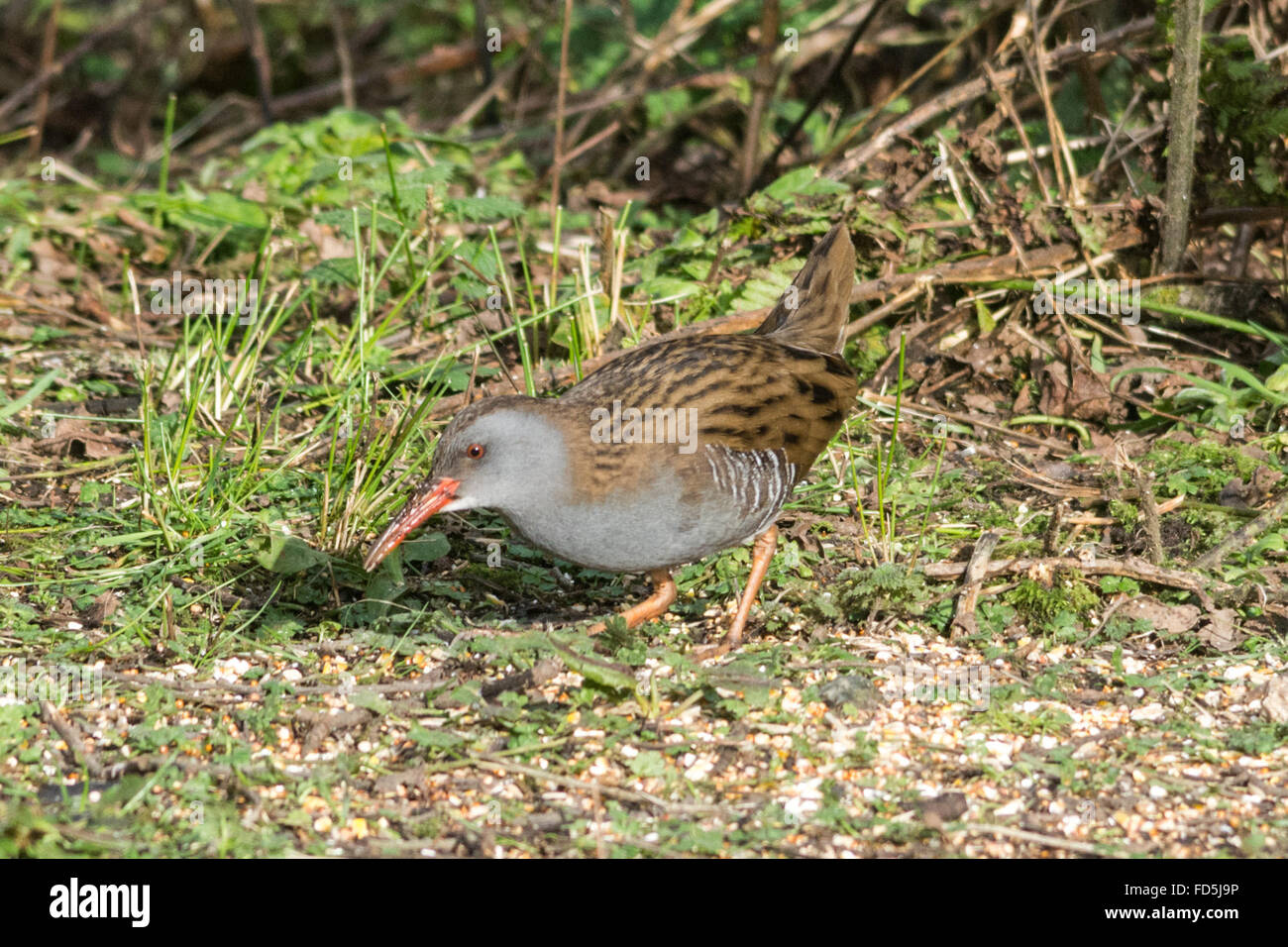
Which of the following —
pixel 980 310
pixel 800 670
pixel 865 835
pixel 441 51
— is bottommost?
pixel 865 835

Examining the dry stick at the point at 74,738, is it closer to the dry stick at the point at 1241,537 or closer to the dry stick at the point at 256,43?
the dry stick at the point at 1241,537

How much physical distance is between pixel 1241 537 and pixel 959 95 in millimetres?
2924

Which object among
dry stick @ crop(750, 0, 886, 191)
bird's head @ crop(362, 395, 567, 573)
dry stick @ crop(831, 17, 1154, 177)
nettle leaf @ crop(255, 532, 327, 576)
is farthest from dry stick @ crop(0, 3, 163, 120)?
bird's head @ crop(362, 395, 567, 573)

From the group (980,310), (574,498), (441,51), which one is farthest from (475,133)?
(574,498)

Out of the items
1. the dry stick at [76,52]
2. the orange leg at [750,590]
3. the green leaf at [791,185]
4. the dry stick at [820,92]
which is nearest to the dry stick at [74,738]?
the orange leg at [750,590]

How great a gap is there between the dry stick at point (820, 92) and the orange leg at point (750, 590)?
3.25m

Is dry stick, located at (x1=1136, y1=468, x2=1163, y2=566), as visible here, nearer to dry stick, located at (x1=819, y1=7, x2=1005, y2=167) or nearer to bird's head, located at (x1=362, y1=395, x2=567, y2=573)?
bird's head, located at (x1=362, y1=395, x2=567, y2=573)

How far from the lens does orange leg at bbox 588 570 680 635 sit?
4832mm

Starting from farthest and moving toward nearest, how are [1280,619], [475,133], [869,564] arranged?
[475,133], [869,564], [1280,619]

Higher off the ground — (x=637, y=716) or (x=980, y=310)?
(x=980, y=310)

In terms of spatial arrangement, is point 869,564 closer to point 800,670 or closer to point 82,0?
point 800,670

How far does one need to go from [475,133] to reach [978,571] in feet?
17.7

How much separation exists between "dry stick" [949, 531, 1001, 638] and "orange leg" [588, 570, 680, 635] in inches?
38.5

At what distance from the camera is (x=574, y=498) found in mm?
4355
